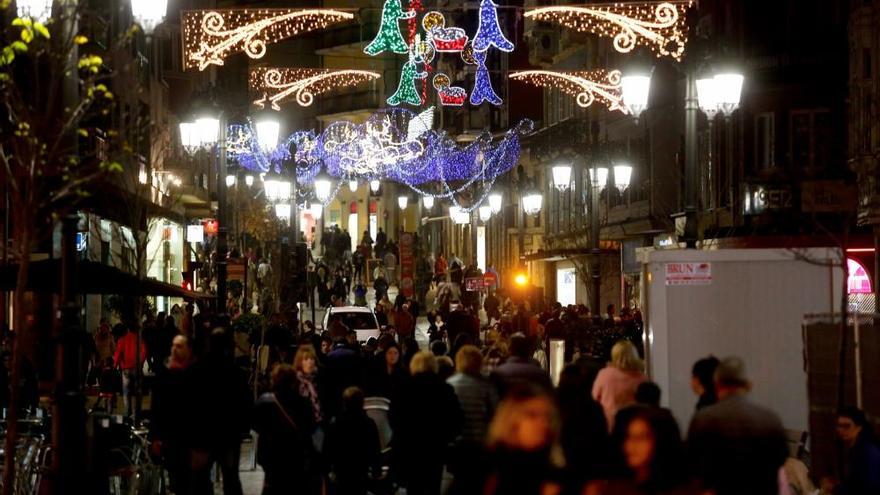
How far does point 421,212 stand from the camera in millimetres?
90812

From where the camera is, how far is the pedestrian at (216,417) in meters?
13.7

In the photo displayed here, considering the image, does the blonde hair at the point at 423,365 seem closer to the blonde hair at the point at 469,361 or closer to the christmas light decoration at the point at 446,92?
the blonde hair at the point at 469,361

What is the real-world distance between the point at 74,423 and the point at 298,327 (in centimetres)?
1981

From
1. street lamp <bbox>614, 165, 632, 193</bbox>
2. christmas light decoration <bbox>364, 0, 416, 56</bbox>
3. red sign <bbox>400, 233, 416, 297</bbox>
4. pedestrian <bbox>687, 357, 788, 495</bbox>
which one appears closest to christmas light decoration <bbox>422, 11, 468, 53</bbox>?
christmas light decoration <bbox>364, 0, 416, 56</bbox>

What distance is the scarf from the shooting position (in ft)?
48.2

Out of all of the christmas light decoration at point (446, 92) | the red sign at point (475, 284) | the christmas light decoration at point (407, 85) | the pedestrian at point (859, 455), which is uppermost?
the christmas light decoration at point (446, 92)

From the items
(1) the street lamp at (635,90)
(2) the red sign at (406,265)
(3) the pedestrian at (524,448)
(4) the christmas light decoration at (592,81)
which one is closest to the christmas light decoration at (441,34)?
(4) the christmas light decoration at (592,81)

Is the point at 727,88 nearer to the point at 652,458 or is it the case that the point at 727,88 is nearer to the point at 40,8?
the point at 40,8

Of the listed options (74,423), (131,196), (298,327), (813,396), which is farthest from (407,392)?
(298,327)

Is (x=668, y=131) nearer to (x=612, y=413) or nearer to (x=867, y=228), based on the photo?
(x=867, y=228)

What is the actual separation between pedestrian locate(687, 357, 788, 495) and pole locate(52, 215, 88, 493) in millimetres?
5642

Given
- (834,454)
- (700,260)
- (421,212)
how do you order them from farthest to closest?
1. (421,212)
2. (700,260)
3. (834,454)

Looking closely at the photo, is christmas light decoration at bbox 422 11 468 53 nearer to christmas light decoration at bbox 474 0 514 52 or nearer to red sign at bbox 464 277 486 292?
christmas light decoration at bbox 474 0 514 52

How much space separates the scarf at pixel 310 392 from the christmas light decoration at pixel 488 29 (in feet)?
30.8
